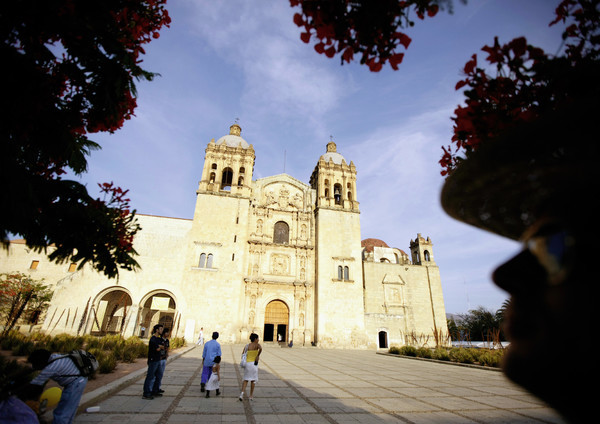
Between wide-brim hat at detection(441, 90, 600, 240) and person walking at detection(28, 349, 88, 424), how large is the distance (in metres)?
4.62

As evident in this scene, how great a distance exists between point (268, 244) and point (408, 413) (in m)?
20.1

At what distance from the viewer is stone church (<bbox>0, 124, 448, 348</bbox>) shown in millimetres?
20562

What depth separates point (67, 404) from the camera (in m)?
3.66

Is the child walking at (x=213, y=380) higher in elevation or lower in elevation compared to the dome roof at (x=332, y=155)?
lower

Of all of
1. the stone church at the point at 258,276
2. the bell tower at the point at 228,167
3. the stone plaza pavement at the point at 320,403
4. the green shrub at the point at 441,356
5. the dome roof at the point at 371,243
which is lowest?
the stone plaza pavement at the point at 320,403

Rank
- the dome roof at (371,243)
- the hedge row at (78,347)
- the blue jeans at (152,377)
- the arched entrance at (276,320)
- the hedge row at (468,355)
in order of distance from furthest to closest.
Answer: the dome roof at (371,243)
the arched entrance at (276,320)
the hedge row at (468,355)
the hedge row at (78,347)
the blue jeans at (152,377)

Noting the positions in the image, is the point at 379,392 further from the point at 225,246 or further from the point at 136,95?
the point at 225,246

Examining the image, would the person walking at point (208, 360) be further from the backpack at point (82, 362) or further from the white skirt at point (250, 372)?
the backpack at point (82, 362)

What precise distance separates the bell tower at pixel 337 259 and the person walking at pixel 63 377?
66.5ft

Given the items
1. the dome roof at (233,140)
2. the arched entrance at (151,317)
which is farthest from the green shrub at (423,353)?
the dome roof at (233,140)

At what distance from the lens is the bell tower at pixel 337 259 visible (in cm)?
2289

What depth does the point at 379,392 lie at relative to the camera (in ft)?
22.7

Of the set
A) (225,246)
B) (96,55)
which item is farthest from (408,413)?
(225,246)

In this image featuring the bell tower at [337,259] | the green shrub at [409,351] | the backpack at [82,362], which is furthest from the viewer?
the bell tower at [337,259]
